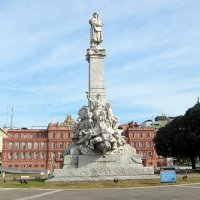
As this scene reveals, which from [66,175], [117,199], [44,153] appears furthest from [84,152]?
[44,153]

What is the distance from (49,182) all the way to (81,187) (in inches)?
160

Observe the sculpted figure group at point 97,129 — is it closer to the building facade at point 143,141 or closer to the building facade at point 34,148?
the building facade at point 143,141

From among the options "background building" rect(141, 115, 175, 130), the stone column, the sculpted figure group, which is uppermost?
"background building" rect(141, 115, 175, 130)

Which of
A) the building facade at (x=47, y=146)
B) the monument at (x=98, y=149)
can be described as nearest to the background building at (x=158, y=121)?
the building facade at (x=47, y=146)

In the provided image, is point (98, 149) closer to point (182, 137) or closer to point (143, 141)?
point (182, 137)

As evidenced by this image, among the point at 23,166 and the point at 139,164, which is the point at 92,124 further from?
the point at 23,166

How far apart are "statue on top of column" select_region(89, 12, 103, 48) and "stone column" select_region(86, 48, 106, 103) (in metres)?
Answer: 1.42

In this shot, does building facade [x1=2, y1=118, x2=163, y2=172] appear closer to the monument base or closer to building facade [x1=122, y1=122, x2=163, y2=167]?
building facade [x1=122, y1=122, x2=163, y2=167]

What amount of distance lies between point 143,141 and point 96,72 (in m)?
76.1

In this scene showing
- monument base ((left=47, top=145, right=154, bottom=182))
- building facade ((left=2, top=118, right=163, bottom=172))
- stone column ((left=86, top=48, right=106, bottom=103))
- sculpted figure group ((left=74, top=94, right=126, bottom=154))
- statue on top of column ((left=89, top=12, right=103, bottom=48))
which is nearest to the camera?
monument base ((left=47, top=145, right=154, bottom=182))

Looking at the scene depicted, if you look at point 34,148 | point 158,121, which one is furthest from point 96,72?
point 158,121

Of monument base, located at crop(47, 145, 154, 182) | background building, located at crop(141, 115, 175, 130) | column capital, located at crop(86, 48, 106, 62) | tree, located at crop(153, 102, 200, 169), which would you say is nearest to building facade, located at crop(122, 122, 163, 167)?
background building, located at crop(141, 115, 175, 130)

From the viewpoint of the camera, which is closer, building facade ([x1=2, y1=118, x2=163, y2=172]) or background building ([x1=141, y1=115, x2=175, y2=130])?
building facade ([x1=2, y1=118, x2=163, y2=172])

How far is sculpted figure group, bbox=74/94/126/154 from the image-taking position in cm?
2982
